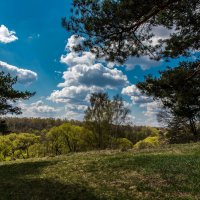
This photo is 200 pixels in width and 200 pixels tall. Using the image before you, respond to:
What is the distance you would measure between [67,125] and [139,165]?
1895 inches

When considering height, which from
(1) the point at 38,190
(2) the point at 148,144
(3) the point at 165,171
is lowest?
(1) the point at 38,190

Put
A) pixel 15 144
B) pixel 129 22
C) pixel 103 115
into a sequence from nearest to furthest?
pixel 129 22 → pixel 103 115 → pixel 15 144

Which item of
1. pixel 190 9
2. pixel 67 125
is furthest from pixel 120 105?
pixel 190 9

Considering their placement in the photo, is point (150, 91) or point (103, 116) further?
point (103, 116)

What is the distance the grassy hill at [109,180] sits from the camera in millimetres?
10977

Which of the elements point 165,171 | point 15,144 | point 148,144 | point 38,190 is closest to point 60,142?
point 15,144

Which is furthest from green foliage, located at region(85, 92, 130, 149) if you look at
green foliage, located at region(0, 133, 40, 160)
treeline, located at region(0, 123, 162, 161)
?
green foliage, located at region(0, 133, 40, 160)

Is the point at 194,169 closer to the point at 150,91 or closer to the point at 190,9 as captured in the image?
the point at 150,91

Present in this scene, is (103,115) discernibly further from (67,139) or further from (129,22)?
(129,22)

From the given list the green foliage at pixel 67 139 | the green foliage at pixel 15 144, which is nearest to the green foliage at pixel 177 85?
the green foliage at pixel 67 139

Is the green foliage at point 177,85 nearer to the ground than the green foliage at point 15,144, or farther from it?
farther from it

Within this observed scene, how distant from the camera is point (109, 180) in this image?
13.4 metres

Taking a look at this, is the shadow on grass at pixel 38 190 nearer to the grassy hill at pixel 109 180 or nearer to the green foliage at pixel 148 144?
the grassy hill at pixel 109 180

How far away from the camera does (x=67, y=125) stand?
63.8 metres
